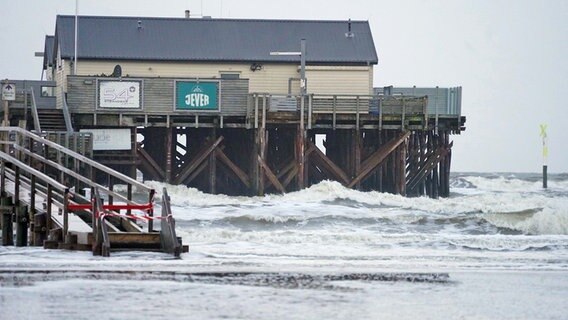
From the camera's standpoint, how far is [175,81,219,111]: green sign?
53531 millimetres

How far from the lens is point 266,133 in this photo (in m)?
54.5

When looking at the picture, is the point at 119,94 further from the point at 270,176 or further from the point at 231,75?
the point at 270,176

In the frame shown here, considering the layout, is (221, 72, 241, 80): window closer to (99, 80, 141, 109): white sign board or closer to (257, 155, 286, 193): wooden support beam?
(257, 155, 286, 193): wooden support beam

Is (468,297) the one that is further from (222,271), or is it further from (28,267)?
(28,267)

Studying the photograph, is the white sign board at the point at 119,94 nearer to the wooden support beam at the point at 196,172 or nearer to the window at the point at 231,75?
the wooden support beam at the point at 196,172

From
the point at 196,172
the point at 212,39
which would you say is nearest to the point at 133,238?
the point at 196,172

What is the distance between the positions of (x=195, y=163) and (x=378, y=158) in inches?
279

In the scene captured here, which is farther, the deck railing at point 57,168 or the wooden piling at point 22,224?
the wooden piling at point 22,224

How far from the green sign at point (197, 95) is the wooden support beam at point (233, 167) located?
6.51 ft

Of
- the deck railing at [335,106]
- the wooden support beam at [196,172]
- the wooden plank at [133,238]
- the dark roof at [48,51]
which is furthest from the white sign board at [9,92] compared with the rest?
the wooden plank at [133,238]

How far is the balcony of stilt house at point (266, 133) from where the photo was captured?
176 feet

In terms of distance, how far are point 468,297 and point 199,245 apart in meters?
9.83

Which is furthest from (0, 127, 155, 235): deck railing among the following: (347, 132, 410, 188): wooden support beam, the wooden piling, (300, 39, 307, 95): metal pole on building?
(347, 132, 410, 188): wooden support beam

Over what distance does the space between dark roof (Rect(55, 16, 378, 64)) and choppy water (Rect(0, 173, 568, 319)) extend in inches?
829
